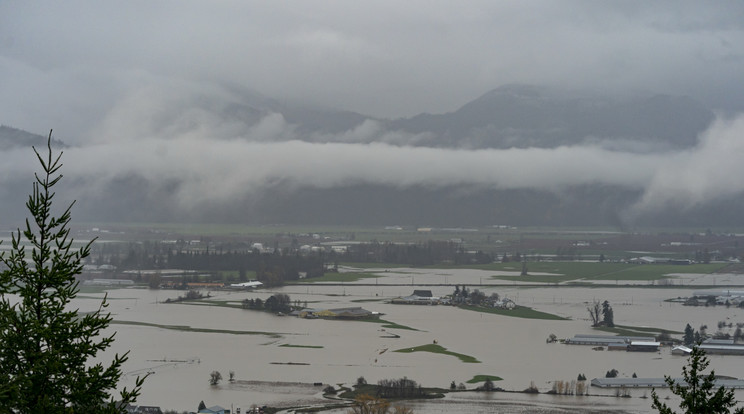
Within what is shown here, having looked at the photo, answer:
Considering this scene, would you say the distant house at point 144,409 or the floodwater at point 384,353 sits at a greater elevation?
the floodwater at point 384,353

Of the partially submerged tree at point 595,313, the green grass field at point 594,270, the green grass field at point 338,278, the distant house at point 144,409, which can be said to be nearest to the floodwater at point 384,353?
the partially submerged tree at point 595,313

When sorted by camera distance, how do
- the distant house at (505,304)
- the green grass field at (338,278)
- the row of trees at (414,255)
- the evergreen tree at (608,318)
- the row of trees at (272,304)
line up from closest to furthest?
the evergreen tree at (608,318) → the row of trees at (272,304) → the distant house at (505,304) → the green grass field at (338,278) → the row of trees at (414,255)

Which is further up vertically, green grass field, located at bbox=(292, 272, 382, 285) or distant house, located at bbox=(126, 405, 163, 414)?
green grass field, located at bbox=(292, 272, 382, 285)

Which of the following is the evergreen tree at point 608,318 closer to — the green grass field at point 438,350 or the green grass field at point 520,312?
the green grass field at point 520,312

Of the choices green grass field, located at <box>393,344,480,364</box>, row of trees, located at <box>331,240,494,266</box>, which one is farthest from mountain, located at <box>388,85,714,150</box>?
green grass field, located at <box>393,344,480,364</box>

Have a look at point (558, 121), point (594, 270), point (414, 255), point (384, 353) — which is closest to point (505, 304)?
point (384, 353)

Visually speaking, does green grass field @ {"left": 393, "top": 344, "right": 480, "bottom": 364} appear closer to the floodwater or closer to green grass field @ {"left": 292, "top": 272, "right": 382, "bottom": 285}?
the floodwater

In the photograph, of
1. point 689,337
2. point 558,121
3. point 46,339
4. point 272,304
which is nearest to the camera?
point 46,339

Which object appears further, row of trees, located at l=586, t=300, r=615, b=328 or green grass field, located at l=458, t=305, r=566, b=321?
green grass field, located at l=458, t=305, r=566, b=321

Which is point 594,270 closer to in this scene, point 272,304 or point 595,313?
point 595,313

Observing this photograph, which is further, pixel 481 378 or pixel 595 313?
pixel 595 313
